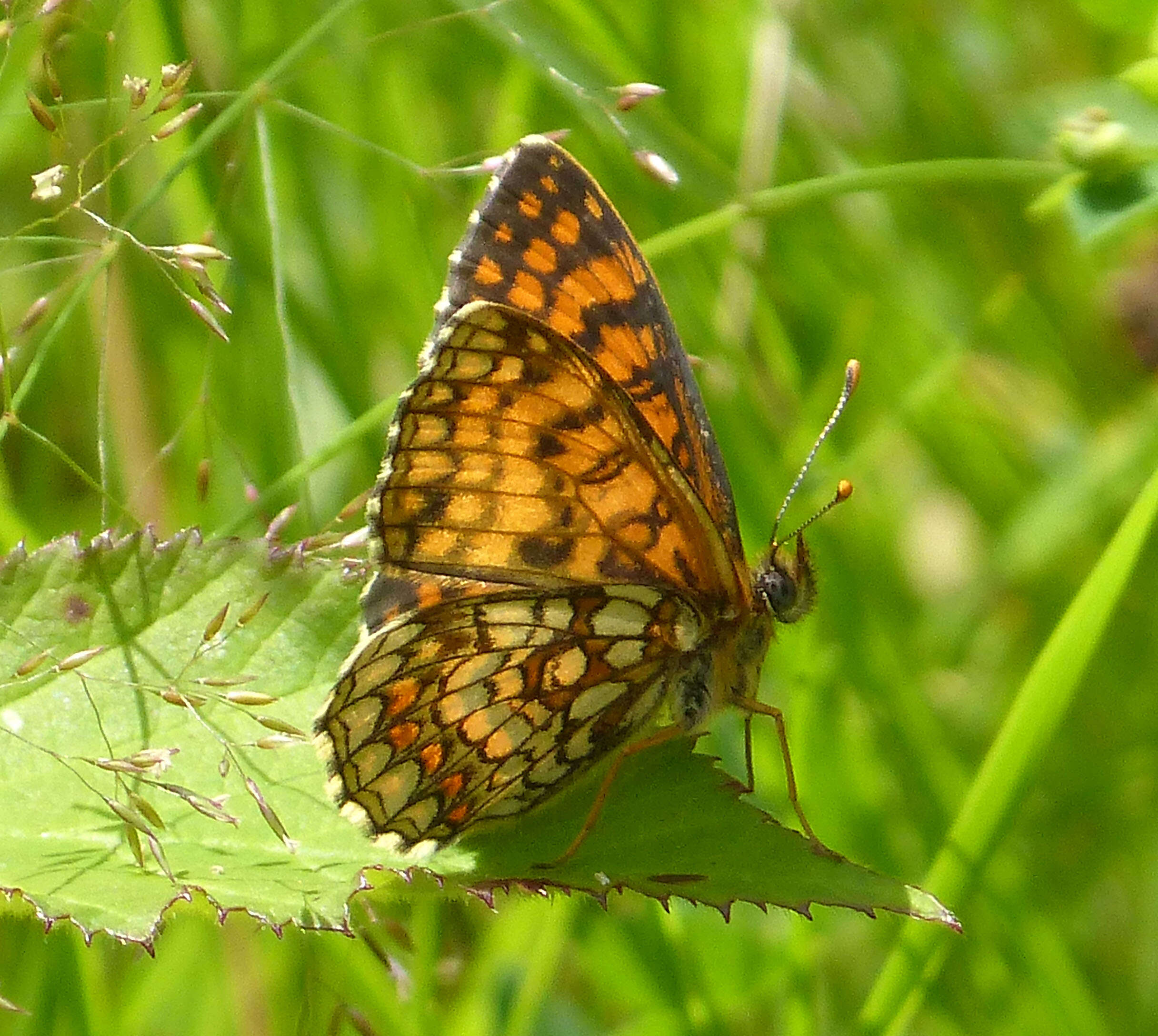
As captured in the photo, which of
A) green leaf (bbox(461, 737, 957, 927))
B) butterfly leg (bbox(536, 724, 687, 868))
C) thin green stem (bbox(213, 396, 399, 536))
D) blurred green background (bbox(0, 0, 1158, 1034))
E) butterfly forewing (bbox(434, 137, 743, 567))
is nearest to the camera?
green leaf (bbox(461, 737, 957, 927))

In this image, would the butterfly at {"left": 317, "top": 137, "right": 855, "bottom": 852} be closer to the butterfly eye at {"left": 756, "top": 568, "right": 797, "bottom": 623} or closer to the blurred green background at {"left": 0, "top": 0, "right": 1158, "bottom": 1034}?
the butterfly eye at {"left": 756, "top": 568, "right": 797, "bottom": 623}

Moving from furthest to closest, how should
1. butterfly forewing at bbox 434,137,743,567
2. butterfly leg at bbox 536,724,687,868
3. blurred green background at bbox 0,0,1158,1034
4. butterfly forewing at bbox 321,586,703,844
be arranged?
blurred green background at bbox 0,0,1158,1034
butterfly forewing at bbox 434,137,743,567
butterfly forewing at bbox 321,586,703,844
butterfly leg at bbox 536,724,687,868

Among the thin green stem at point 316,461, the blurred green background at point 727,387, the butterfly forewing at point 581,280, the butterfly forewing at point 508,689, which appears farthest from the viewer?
the blurred green background at point 727,387

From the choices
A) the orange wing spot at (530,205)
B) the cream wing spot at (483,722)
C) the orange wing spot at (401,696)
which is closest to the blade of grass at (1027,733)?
the cream wing spot at (483,722)

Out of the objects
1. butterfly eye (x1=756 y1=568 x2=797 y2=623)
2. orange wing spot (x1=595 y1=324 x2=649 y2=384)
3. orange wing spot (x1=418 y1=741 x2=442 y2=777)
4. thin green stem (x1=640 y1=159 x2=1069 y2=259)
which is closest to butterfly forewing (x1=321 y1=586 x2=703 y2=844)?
orange wing spot (x1=418 y1=741 x2=442 y2=777)

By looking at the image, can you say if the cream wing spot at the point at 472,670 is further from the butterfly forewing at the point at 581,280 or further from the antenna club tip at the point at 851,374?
the antenna club tip at the point at 851,374

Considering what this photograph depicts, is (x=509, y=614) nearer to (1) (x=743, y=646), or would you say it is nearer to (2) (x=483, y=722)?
(2) (x=483, y=722)

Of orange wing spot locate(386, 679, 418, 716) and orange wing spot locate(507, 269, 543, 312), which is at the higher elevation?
orange wing spot locate(507, 269, 543, 312)
